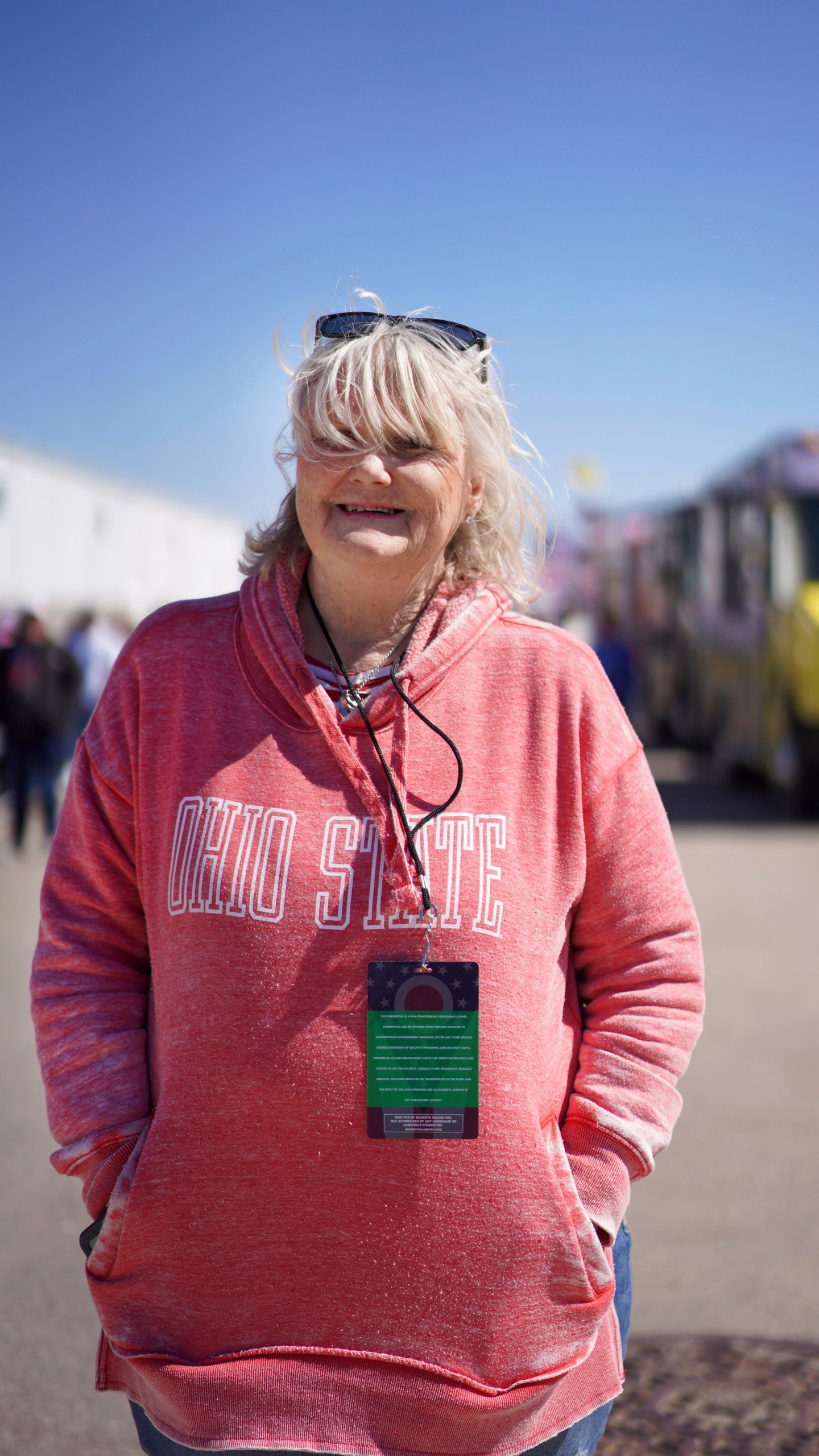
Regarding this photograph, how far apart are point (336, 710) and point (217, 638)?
19 centimetres

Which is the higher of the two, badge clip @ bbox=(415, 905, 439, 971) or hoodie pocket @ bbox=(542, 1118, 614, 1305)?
badge clip @ bbox=(415, 905, 439, 971)

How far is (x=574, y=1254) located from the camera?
5.33ft

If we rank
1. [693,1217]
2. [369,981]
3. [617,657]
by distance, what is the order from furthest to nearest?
[617,657], [693,1217], [369,981]

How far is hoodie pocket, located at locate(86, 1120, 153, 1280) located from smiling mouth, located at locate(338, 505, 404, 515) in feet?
2.57

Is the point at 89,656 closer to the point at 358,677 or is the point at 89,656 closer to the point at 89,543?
the point at 358,677

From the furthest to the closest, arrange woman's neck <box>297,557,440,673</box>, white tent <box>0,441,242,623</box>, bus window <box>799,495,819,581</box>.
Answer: white tent <box>0,441,242,623</box> < bus window <box>799,495,819,581</box> < woman's neck <box>297,557,440,673</box>

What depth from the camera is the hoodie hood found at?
166 centimetres

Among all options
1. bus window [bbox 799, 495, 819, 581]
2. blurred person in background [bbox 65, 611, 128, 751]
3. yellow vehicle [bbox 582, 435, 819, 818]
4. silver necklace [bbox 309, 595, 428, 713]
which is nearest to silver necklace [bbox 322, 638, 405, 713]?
silver necklace [bbox 309, 595, 428, 713]

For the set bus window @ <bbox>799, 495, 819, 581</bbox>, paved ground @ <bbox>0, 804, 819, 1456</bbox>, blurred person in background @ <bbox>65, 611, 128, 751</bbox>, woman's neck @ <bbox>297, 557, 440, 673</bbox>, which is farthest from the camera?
bus window @ <bbox>799, 495, 819, 581</bbox>

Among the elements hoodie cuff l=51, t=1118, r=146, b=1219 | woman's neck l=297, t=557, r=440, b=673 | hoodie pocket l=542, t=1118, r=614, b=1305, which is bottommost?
hoodie pocket l=542, t=1118, r=614, b=1305

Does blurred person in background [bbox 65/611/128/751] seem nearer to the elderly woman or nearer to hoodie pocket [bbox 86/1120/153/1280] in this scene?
the elderly woman

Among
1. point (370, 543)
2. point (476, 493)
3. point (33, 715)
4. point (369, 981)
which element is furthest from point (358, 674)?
point (33, 715)

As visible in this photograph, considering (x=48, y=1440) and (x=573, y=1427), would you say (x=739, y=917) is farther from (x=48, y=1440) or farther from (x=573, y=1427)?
(x=573, y=1427)

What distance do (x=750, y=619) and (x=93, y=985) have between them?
12967mm
